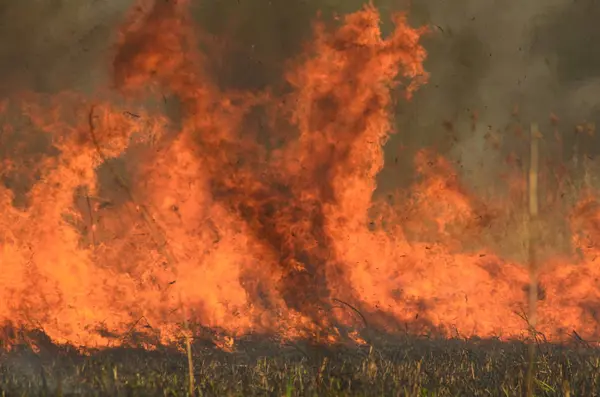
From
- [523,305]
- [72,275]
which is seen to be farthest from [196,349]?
[523,305]

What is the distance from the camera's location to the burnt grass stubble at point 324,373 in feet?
25.6

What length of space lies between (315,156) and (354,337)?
17.0 feet

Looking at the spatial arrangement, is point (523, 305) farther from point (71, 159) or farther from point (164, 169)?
point (71, 159)

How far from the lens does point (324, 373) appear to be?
29.2 ft

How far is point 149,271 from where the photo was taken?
64.3ft

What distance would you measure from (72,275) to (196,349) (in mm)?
3740

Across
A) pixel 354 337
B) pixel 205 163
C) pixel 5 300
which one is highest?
pixel 205 163

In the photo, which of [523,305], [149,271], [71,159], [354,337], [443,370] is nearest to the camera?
[443,370]

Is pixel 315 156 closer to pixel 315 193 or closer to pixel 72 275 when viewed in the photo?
pixel 315 193

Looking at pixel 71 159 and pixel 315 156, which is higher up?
pixel 315 156

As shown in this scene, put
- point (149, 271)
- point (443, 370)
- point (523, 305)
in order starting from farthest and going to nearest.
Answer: point (523, 305) < point (149, 271) < point (443, 370)

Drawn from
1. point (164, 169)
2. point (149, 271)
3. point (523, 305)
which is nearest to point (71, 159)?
point (164, 169)

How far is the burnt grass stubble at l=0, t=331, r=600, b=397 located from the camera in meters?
7.80

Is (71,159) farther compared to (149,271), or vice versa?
(149,271)
